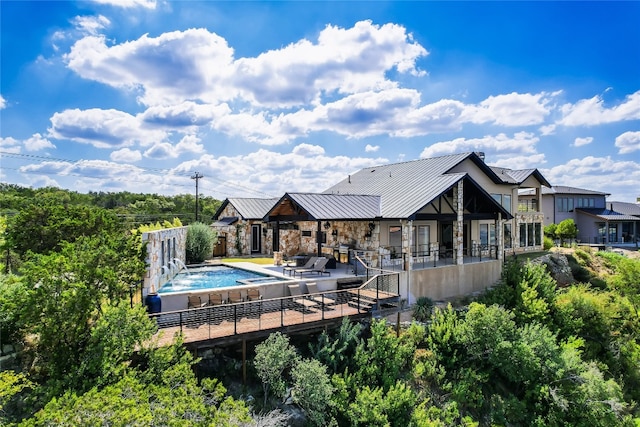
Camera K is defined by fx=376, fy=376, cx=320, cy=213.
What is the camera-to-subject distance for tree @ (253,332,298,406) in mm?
10766

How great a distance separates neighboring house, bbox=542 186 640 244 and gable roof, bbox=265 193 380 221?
28.4m

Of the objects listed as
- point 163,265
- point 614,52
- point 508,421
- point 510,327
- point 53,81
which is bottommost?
point 508,421

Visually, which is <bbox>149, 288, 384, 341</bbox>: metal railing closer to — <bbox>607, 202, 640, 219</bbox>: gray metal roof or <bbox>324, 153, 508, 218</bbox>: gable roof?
<bbox>324, 153, 508, 218</bbox>: gable roof

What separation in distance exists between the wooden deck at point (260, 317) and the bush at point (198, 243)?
1078 cm

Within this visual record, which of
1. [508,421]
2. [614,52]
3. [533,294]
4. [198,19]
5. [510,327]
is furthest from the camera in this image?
[614,52]

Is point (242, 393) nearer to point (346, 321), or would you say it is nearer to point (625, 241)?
point (346, 321)

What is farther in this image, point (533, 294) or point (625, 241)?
point (625, 241)

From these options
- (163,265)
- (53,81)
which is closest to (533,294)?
(163,265)

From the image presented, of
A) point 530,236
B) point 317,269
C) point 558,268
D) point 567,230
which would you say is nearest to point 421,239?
point 317,269

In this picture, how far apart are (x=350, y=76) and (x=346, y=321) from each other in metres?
11.6

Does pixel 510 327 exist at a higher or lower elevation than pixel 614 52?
lower

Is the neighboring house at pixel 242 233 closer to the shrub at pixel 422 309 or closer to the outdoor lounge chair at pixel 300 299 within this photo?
the outdoor lounge chair at pixel 300 299

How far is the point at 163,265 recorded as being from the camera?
53.7ft

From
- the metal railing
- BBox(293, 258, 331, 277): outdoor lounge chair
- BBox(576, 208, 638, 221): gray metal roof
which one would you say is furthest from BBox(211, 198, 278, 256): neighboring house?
BBox(576, 208, 638, 221): gray metal roof
